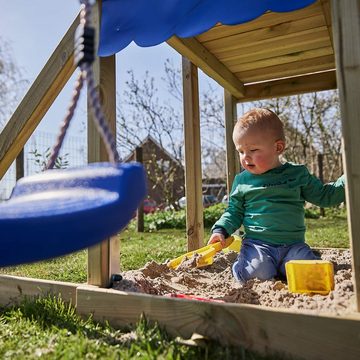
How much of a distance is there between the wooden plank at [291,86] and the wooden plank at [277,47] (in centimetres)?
45

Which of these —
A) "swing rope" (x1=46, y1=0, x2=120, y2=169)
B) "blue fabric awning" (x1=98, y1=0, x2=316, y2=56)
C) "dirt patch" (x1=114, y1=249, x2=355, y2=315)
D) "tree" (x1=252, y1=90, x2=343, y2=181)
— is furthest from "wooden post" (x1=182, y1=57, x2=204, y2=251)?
"tree" (x1=252, y1=90, x2=343, y2=181)

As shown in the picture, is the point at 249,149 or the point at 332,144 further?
Answer: the point at 332,144

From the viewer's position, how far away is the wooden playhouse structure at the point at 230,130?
1214 millimetres

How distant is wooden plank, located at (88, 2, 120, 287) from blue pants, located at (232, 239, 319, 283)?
0.70m

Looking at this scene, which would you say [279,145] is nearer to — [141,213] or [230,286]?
[230,286]

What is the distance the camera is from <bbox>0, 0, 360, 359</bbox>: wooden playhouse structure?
3.98ft

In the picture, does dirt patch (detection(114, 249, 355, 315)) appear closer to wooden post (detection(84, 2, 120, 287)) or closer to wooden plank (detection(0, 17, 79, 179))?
wooden post (detection(84, 2, 120, 287))

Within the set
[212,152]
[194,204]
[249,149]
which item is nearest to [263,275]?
[249,149]

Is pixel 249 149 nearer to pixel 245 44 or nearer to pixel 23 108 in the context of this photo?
pixel 245 44

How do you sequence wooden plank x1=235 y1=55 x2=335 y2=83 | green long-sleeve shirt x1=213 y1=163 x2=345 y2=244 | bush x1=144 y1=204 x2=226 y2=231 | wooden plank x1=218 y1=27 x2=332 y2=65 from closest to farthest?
green long-sleeve shirt x1=213 y1=163 x2=345 y2=244
wooden plank x1=218 y1=27 x2=332 y2=65
wooden plank x1=235 y1=55 x2=335 y2=83
bush x1=144 y1=204 x2=226 y2=231

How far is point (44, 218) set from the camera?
93cm

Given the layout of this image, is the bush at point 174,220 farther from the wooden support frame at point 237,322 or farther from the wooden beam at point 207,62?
the wooden support frame at point 237,322

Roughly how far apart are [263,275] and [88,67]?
1.38 metres

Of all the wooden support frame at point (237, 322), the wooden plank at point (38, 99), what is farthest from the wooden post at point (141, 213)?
the wooden support frame at point (237, 322)
